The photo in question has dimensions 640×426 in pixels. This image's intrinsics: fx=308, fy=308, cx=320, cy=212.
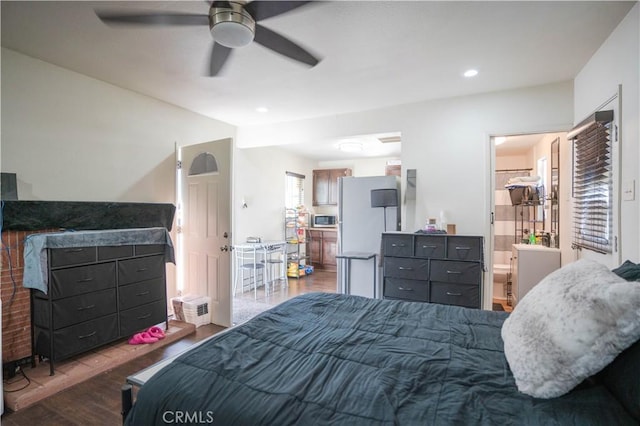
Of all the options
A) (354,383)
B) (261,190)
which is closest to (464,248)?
(354,383)

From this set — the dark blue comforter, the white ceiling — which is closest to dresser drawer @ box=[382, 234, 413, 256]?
the white ceiling

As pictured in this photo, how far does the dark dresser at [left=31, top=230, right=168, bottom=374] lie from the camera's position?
2.32m

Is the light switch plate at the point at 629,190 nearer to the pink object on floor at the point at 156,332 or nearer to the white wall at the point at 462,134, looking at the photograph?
the white wall at the point at 462,134

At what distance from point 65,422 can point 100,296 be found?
948 mm

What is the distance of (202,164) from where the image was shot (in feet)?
12.4

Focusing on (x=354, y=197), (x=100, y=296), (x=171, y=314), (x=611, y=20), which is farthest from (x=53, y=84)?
(x=611, y=20)

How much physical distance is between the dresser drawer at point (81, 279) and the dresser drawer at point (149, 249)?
250mm

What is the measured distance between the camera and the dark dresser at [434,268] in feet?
9.73

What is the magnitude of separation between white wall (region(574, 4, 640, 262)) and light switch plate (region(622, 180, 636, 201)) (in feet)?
0.07

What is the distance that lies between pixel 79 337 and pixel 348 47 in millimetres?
3111

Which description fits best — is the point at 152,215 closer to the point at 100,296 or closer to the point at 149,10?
the point at 100,296

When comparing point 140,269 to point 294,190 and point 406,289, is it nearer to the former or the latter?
point 406,289

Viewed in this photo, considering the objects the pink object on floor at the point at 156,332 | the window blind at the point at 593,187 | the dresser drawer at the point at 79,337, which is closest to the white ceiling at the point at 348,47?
the window blind at the point at 593,187

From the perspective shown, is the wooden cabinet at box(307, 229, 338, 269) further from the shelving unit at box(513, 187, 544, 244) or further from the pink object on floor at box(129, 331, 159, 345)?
the pink object on floor at box(129, 331, 159, 345)
